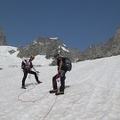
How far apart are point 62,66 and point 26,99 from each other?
2804 millimetres

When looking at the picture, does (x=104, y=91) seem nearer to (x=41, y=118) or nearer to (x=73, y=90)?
(x=73, y=90)

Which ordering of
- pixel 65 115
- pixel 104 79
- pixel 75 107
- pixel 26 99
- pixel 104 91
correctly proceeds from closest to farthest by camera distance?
pixel 65 115 < pixel 75 107 < pixel 104 91 < pixel 26 99 < pixel 104 79

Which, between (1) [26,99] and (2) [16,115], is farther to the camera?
(1) [26,99]

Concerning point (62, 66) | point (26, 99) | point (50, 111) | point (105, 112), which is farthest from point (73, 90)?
point (105, 112)

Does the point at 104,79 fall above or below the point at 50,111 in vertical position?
above

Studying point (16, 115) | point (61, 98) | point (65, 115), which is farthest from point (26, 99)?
point (65, 115)

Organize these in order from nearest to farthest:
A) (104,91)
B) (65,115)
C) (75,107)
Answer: (65,115) < (75,107) < (104,91)

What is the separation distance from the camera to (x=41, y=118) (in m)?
13.9

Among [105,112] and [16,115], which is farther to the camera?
[16,115]

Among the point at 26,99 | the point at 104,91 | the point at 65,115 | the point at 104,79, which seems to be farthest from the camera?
the point at 104,79

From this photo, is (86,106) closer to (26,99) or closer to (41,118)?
(41,118)

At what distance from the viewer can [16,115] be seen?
14.7 meters

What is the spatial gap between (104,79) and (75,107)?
622 centimetres

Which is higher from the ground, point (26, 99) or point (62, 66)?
point (62, 66)
